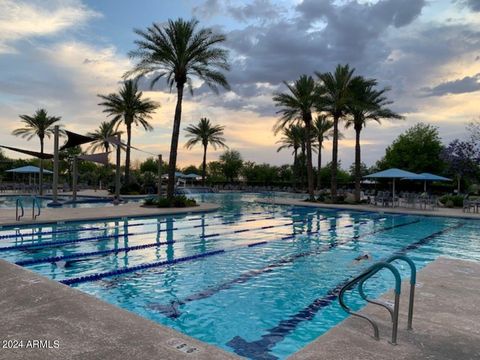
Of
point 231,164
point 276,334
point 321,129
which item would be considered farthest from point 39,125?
point 276,334

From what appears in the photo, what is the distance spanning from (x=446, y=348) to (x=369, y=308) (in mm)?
1157

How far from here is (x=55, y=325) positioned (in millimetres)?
3711

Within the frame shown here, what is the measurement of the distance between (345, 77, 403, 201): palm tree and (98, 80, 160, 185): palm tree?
51.8 ft

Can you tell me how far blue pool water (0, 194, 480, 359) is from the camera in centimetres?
503

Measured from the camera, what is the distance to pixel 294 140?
43812 mm

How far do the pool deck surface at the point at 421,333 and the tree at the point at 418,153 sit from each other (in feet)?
118

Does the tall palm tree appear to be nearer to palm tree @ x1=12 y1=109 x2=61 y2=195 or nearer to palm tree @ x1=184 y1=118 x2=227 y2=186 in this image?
palm tree @ x1=184 y1=118 x2=227 y2=186

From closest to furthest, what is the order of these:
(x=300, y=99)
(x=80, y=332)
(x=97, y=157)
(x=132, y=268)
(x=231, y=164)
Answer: (x=80, y=332) → (x=132, y=268) → (x=97, y=157) → (x=300, y=99) → (x=231, y=164)

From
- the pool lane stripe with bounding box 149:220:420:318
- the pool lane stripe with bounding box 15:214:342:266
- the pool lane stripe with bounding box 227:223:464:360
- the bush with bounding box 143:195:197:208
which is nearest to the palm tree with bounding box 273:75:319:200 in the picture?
the bush with bounding box 143:195:197:208

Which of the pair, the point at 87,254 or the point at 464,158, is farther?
the point at 464,158

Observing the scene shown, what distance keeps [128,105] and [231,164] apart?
27.7 meters

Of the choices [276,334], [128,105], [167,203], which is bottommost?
[276,334]

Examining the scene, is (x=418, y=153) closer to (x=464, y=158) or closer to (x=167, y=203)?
(x=464, y=158)

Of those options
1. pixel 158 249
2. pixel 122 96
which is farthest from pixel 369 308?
pixel 122 96
